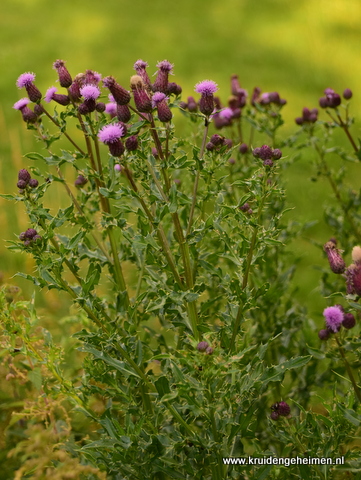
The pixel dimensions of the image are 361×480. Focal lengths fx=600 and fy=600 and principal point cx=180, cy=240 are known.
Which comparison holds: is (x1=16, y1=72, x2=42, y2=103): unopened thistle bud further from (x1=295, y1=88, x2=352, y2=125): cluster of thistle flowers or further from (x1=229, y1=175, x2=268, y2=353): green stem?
(x1=295, y1=88, x2=352, y2=125): cluster of thistle flowers

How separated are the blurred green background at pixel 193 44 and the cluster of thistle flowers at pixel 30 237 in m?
2.91

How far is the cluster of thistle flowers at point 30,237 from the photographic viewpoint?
1479 mm

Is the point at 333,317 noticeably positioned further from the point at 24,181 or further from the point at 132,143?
the point at 24,181

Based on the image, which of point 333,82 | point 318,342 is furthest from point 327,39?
point 318,342

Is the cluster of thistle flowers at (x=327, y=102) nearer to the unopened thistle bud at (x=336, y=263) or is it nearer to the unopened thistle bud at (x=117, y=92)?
the unopened thistle bud at (x=336, y=263)

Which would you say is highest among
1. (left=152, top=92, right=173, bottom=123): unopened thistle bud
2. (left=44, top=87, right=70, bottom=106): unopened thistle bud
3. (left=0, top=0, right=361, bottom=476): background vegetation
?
(left=0, top=0, right=361, bottom=476): background vegetation

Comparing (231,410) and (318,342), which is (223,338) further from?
(318,342)

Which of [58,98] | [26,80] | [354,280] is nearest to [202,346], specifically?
[354,280]

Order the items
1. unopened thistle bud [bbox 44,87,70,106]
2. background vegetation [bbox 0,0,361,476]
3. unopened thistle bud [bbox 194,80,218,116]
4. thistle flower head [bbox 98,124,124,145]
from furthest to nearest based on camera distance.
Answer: background vegetation [bbox 0,0,361,476] < unopened thistle bud [bbox 44,87,70,106] < unopened thistle bud [bbox 194,80,218,116] < thistle flower head [bbox 98,124,124,145]

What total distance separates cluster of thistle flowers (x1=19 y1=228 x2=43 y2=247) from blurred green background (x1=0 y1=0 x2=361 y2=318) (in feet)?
9.54

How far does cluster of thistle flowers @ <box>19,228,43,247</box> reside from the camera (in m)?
1.48

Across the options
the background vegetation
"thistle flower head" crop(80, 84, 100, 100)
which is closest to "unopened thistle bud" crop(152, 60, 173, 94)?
"thistle flower head" crop(80, 84, 100, 100)

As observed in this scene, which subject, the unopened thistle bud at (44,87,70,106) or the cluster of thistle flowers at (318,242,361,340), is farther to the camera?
the unopened thistle bud at (44,87,70,106)

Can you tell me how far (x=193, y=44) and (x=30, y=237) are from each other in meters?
5.12
